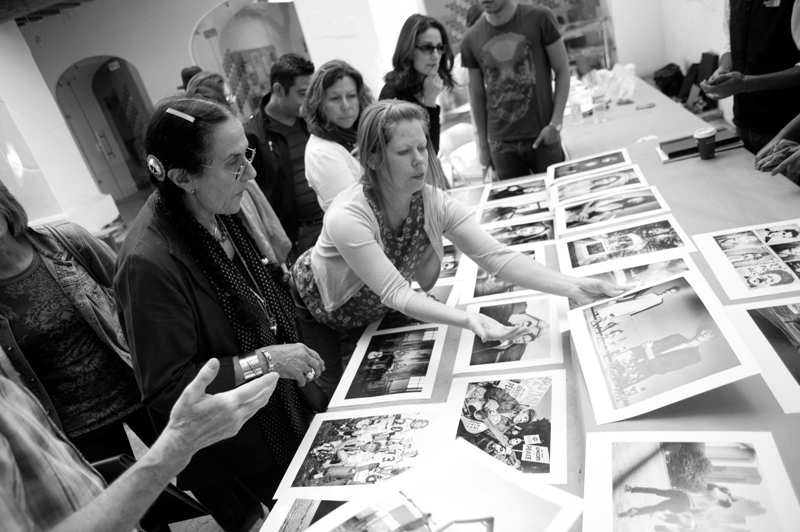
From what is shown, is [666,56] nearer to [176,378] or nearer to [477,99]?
[477,99]

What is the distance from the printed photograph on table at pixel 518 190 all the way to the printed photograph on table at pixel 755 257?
2.90ft

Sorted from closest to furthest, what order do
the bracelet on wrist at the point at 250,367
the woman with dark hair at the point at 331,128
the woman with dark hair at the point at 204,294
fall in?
the woman with dark hair at the point at 204,294
the bracelet on wrist at the point at 250,367
the woman with dark hair at the point at 331,128

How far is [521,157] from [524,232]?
1013mm

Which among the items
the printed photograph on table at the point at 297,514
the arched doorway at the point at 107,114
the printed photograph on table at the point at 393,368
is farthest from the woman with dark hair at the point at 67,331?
the arched doorway at the point at 107,114

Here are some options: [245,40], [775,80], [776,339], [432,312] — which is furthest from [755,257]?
[245,40]

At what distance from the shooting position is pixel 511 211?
2250 millimetres

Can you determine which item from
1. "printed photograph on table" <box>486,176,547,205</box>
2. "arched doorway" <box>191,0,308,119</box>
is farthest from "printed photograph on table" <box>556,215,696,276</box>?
"arched doorway" <box>191,0,308,119</box>

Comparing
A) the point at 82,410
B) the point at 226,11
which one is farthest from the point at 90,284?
the point at 226,11

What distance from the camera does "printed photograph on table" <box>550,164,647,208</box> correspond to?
208cm

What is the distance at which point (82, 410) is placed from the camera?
1634 mm

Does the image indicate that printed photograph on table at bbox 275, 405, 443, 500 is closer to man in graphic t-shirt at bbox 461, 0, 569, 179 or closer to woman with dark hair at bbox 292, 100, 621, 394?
woman with dark hair at bbox 292, 100, 621, 394

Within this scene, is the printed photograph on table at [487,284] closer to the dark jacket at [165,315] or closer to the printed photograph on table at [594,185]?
the printed photograph on table at [594,185]

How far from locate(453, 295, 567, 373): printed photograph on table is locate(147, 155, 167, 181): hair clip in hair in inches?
33.3

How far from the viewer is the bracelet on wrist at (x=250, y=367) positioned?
50.9 inches
